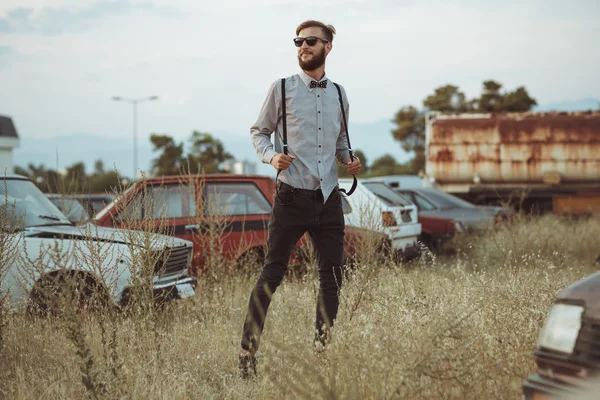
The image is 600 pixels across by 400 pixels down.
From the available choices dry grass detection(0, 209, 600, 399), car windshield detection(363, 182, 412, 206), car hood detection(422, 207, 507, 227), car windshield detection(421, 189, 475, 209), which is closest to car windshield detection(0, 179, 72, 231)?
dry grass detection(0, 209, 600, 399)

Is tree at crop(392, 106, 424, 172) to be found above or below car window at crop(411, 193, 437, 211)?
above

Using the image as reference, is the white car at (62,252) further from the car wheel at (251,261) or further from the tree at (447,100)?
the tree at (447,100)

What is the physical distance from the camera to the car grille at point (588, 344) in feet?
8.21

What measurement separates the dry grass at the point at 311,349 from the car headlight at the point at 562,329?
2.19 feet

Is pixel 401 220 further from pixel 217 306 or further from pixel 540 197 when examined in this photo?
pixel 540 197

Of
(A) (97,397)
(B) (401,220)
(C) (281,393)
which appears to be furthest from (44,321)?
(B) (401,220)

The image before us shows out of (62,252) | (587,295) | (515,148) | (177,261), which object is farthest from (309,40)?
(515,148)

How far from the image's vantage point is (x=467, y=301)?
5.04m

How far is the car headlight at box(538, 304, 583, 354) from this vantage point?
2.59 metres

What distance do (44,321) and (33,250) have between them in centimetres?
103

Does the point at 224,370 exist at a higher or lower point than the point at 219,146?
lower

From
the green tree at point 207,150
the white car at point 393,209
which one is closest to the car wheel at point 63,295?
the white car at point 393,209

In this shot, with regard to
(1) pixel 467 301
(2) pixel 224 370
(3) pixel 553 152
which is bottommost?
(2) pixel 224 370

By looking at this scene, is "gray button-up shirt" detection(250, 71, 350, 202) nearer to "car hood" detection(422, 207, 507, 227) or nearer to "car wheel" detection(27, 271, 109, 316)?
"car wheel" detection(27, 271, 109, 316)
